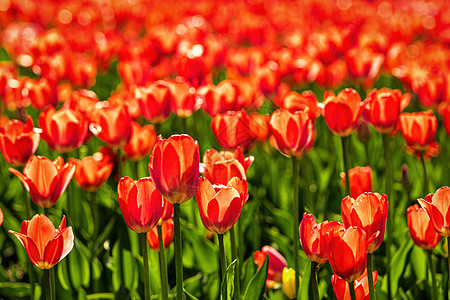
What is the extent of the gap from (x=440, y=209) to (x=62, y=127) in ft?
4.33

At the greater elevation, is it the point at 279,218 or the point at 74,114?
the point at 74,114

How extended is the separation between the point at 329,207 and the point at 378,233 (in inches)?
54.1

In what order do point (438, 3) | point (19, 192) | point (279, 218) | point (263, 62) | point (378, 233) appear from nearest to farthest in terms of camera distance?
point (378, 233) → point (279, 218) → point (19, 192) → point (263, 62) → point (438, 3)

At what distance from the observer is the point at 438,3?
7.10 metres

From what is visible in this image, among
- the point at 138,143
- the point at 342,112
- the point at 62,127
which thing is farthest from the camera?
the point at 138,143

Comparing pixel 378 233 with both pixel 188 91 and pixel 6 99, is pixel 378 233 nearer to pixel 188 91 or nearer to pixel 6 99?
pixel 188 91

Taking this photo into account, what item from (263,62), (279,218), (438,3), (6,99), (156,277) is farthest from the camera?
(438,3)

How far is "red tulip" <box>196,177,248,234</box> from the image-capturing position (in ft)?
4.66

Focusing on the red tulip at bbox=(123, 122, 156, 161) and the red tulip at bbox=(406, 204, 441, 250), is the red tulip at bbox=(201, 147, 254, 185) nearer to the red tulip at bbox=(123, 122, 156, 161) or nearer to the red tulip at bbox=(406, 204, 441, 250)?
the red tulip at bbox=(406, 204, 441, 250)

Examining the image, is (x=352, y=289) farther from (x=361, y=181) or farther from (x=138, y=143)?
(x=138, y=143)

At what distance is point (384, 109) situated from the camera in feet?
7.13

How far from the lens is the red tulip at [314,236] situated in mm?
1436

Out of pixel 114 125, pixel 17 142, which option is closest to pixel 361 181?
pixel 114 125

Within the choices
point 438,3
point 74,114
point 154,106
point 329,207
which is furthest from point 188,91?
point 438,3
